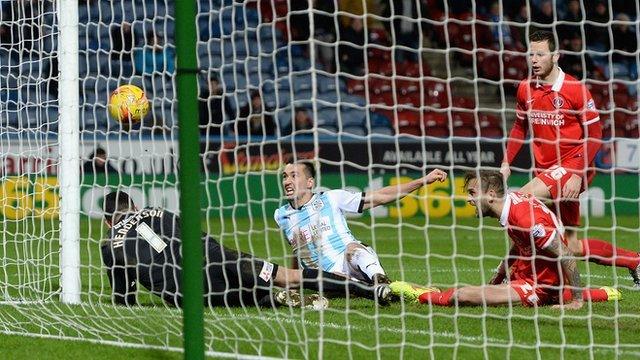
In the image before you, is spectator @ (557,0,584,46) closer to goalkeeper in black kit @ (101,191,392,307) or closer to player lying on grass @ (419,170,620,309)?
player lying on grass @ (419,170,620,309)

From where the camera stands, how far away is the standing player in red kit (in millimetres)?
8133

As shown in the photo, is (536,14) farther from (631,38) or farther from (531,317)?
(531,317)

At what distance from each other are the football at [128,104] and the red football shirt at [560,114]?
8.92ft

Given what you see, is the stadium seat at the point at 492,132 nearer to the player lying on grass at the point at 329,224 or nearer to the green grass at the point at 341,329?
the green grass at the point at 341,329

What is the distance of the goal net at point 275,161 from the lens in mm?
6316

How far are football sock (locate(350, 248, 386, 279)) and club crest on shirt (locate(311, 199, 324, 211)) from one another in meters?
0.47

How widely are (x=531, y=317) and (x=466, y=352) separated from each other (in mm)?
1298

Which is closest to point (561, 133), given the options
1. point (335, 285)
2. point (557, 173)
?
point (557, 173)

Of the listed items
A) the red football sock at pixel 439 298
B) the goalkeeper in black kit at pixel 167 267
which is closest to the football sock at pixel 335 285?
the goalkeeper in black kit at pixel 167 267

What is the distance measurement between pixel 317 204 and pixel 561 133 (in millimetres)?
1913

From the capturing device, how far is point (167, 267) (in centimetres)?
764

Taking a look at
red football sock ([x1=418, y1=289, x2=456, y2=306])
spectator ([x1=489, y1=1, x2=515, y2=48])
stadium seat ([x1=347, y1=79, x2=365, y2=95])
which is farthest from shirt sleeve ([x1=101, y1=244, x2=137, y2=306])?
stadium seat ([x1=347, y1=79, x2=365, y2=95])

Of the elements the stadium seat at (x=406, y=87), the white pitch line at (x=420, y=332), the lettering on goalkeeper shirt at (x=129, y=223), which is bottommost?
the white pitch line at (x=420, y=332)

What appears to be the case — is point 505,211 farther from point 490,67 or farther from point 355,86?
point 490,67
